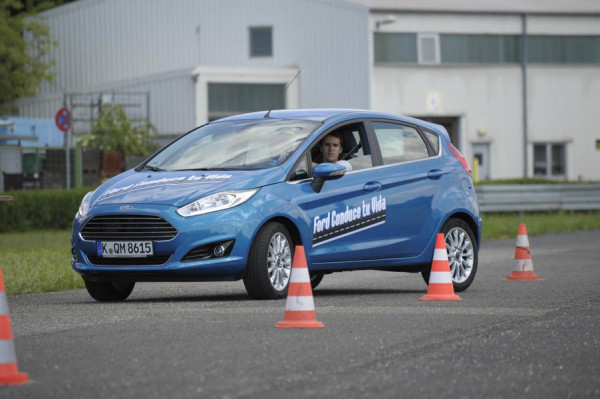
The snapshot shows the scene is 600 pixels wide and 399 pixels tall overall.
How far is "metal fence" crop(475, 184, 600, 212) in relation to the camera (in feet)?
106

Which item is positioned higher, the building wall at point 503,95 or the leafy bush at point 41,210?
the building wall at point 503,95

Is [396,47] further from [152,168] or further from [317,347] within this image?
[317,347]

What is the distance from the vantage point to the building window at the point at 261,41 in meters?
50.0

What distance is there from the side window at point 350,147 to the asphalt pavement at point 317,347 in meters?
1.27

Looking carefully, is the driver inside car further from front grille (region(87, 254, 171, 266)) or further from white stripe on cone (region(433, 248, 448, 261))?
front grille (region(87, 254, 171, 266))

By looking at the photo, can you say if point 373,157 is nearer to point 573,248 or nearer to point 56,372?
point 56,372

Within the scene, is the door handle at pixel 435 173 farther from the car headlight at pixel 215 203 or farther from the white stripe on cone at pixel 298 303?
the white stripe on cone at pixel 298 303

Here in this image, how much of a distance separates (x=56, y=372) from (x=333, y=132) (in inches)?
241

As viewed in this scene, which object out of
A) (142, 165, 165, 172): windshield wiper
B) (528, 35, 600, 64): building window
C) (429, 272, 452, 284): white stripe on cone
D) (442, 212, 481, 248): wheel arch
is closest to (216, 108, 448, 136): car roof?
(142, 165, 165, 172): windshield wiper

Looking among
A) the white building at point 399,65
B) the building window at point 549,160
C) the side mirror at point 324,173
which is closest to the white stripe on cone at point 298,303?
the side mirror at point 324,173

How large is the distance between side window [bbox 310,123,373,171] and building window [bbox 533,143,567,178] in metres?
39.3

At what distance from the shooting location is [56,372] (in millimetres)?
6703

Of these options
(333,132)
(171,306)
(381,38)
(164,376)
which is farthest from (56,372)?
(381,38)

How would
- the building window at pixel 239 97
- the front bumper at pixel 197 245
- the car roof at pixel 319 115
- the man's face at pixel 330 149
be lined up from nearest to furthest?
the front bumper at pixel 197 245 → the man's face at pixel 330 149 → the car roof at pixel 319 115 → the building window at pixel 239 97
